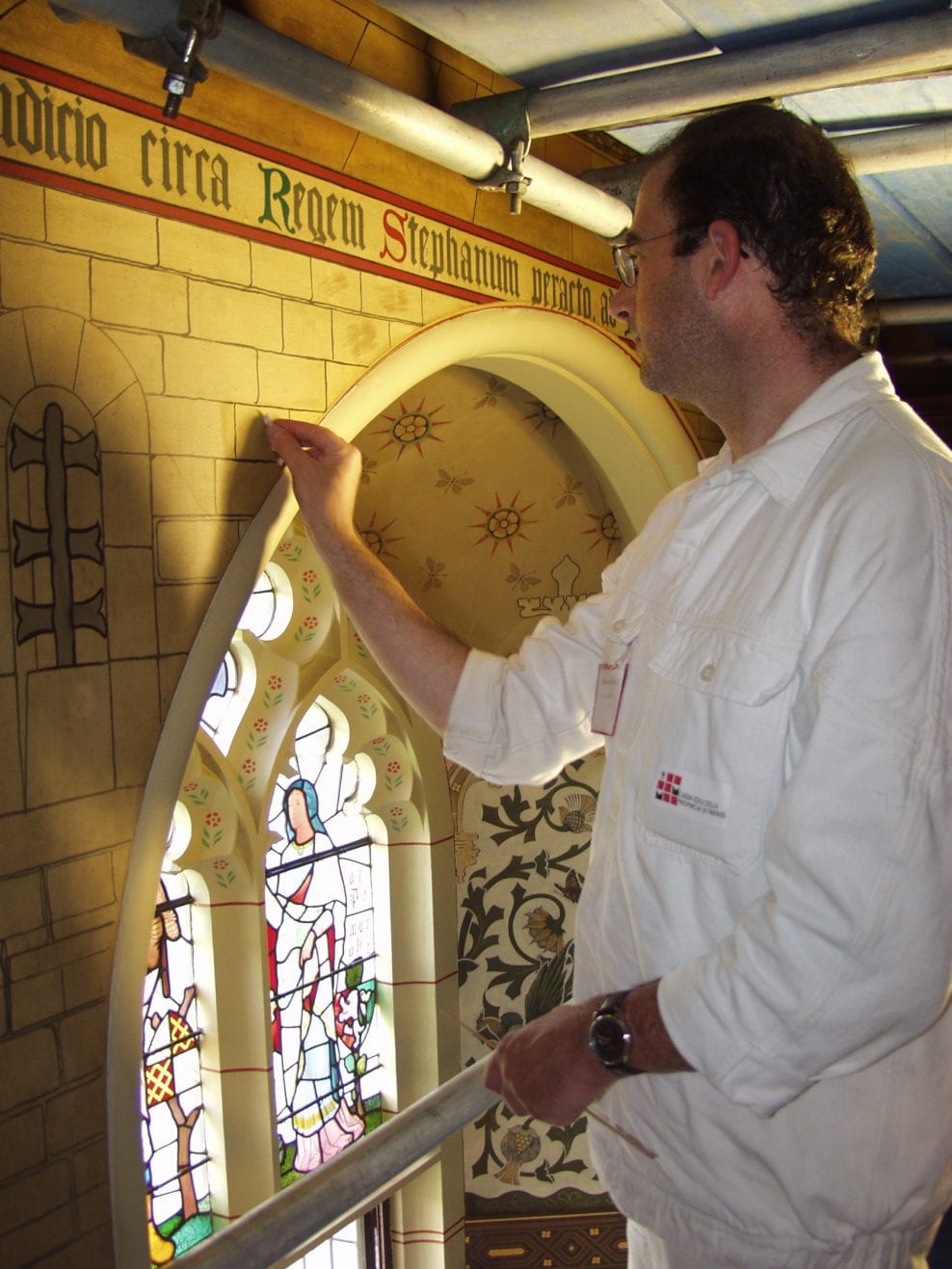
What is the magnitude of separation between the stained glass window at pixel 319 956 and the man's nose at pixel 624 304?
220 centimetres

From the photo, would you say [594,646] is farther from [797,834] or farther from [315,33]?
[315,33]

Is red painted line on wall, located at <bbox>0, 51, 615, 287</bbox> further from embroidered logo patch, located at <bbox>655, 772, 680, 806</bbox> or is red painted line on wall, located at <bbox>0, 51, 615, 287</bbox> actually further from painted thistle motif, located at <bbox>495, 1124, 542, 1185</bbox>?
painted thistle motif, located at <bbox>495, 1124, 542, 1185</bbox>

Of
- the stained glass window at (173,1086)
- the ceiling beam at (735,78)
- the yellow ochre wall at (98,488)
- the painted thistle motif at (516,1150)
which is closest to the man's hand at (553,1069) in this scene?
the yellow ochre wall at (98,488)

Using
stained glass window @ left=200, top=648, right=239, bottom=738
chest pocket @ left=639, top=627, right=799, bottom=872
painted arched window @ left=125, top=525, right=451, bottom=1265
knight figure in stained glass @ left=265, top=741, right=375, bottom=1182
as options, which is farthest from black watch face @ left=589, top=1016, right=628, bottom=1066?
knight figure in stained glass @ left=265, top=741, right=375, bottom=1182

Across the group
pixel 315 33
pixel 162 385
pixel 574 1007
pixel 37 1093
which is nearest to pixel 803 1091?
pixel 574 1007

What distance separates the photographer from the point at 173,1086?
3221 mm

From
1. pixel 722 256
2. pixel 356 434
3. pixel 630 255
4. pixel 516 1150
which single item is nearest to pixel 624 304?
pixel 630 255

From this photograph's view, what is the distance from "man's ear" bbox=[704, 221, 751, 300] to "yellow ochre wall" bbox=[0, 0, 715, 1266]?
0.75 m

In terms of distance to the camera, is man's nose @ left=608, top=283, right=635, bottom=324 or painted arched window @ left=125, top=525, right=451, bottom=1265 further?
painted arched window @ left=125, top=525, right=451, bottom=1265

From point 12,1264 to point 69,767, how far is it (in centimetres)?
62

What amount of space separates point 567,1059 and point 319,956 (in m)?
2.61

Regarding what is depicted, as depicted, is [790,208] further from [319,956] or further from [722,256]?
[319,956]

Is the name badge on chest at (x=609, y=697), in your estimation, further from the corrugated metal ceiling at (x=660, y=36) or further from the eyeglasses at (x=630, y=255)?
the corrugated metal ceiling at (x=660, y=36)

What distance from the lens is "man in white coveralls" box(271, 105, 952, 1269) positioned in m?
1.14
